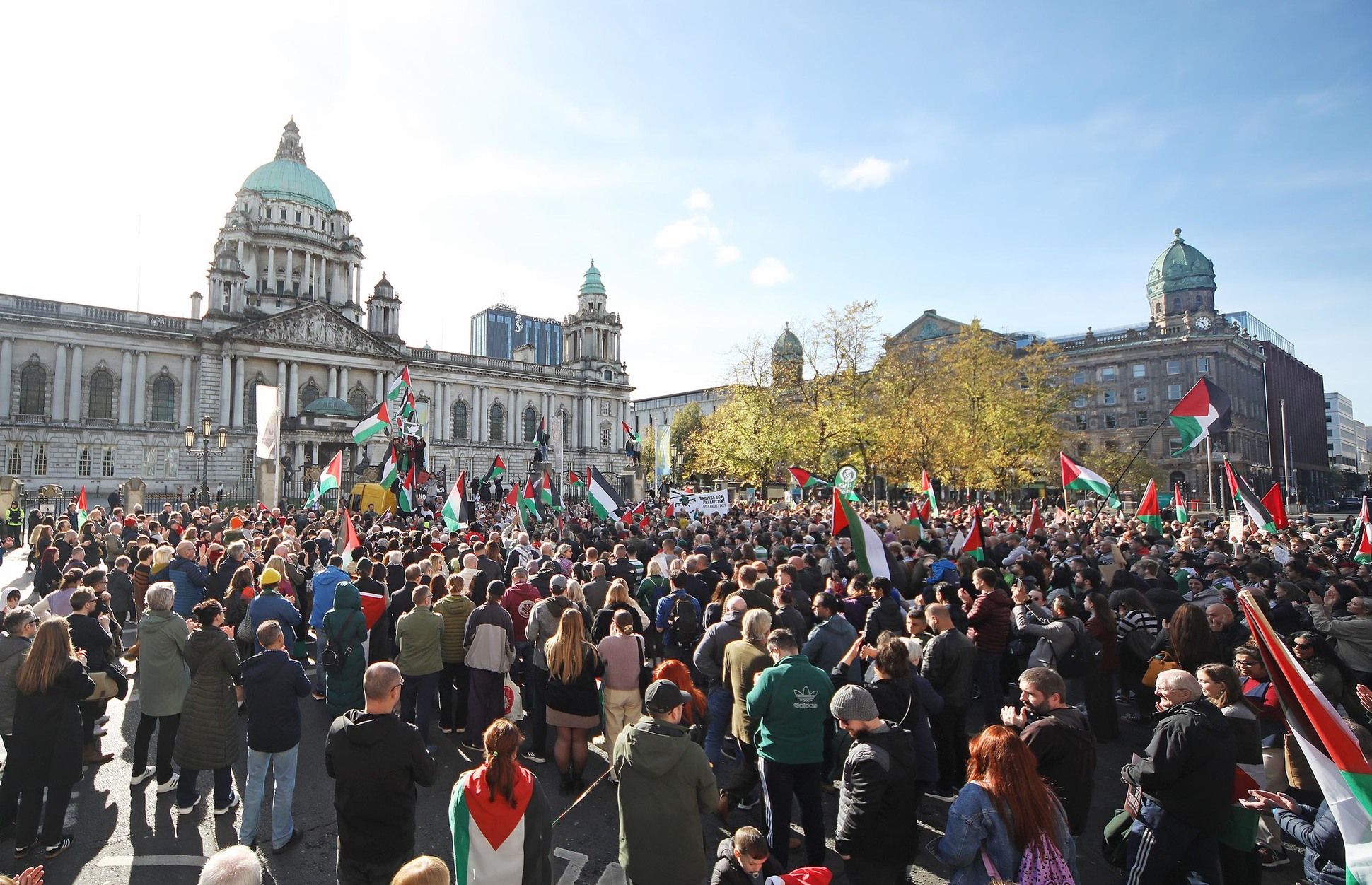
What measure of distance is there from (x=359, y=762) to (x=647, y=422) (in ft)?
388

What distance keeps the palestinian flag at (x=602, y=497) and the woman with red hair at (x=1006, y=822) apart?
523 inches

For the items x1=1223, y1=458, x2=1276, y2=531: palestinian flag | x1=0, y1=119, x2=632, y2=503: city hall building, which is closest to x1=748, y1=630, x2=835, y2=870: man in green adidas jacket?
x1=1223, y1=458, x2=1276, y2=531: palestinian flag

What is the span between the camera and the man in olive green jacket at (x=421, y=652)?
305 inches

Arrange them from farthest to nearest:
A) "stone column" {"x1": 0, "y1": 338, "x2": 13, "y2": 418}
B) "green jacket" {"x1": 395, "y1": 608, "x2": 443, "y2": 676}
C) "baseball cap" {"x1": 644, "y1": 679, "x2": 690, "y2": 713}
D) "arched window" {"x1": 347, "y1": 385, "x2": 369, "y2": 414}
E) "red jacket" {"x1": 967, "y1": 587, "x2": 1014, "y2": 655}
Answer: "arched window" {"x1": 347, "y1": 385, "x2": 369, "y2": 414}, "stone column" {"x1": 0, "y1": 338, "x2": 13, "y2": 418}, "red jacket" {"x1": 967, "y1": 587, "x2": 1014, "y2": 655}, "green jacket" {"x1": 395, "y1": 608, "x2": 443, "y2": 676}, "baseball cap" {"x1": 644, "y1": 679, "x2": 690, "y2": 713}

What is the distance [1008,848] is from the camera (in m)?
3.57

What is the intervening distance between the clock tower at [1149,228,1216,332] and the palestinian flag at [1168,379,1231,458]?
69133 millimetres

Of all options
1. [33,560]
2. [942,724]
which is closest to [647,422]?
[33,560]

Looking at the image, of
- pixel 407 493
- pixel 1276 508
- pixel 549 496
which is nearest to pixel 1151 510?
pixel 1276 508

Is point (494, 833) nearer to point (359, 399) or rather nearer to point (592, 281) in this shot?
point (359, 399)

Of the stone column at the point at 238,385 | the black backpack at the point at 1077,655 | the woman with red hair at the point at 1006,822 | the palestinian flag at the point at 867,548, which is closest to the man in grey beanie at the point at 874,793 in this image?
the woman with red hair at the point at 1006,822

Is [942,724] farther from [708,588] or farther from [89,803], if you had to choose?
[89,803]

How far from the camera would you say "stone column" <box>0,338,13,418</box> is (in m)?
45.2

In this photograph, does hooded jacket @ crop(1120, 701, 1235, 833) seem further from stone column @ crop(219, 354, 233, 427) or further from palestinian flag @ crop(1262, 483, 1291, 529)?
stone column @ crop(219, 354, 233, 427)

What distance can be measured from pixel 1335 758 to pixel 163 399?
203 feet
